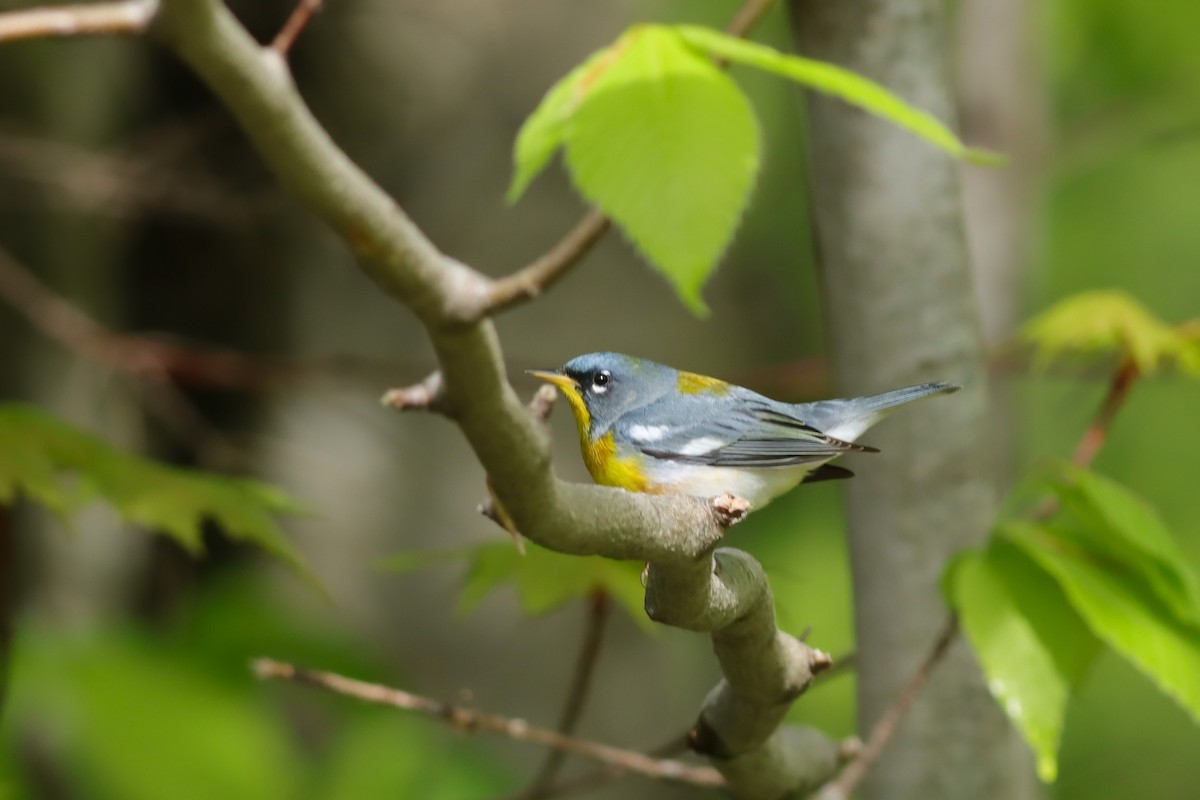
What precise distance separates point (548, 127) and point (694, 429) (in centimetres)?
56

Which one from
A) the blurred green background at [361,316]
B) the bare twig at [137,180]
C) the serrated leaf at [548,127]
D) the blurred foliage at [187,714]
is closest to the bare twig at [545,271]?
the serrated leaf at [548,127]

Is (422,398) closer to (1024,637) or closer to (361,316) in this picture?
(1024,637)

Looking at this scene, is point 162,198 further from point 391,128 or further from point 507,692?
point 507,692

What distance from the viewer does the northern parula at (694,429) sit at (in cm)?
124

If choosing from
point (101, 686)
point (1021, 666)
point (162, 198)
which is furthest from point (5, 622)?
point (162, 198)

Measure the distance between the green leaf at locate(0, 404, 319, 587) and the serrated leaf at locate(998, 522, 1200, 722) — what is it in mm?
859

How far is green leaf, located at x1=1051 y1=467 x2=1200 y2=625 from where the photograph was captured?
125 cm

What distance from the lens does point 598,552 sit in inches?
28.2

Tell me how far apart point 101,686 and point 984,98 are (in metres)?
2.47

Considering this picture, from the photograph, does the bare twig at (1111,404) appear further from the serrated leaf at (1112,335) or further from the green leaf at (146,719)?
the green leaf at (146,719)

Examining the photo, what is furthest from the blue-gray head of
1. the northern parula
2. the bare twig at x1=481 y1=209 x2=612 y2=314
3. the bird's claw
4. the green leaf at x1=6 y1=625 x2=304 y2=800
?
the green leaf at x1=6 y1=625 x2=304 y2=800

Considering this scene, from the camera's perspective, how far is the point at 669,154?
79 cm

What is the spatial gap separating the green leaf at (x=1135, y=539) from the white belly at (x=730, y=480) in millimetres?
314

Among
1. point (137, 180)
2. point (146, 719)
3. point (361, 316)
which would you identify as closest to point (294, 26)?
point (146, 719)
